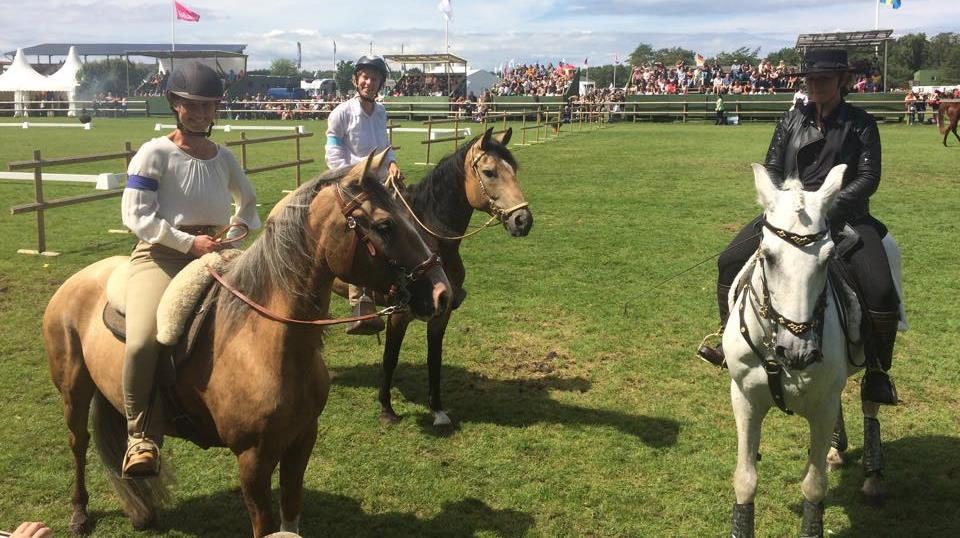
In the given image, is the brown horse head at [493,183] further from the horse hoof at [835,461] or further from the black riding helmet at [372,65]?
the horse hoof at [835,461]

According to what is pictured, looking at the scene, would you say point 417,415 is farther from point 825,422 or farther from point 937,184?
point 937,184

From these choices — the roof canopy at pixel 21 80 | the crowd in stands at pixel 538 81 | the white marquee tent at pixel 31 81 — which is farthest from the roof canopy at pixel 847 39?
the roof canopy at pixel 21 80

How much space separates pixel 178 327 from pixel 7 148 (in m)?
27.3

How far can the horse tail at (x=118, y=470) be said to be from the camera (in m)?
3.98

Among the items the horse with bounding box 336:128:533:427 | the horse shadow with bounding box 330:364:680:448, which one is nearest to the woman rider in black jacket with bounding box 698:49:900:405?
the horse shadow with bounding box 330:364:680:448

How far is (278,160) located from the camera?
2272cm

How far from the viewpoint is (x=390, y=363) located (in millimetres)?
5613

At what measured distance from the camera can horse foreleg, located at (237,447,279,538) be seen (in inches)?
124

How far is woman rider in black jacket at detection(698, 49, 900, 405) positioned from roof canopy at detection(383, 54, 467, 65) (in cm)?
4683

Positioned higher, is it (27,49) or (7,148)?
(27,49)

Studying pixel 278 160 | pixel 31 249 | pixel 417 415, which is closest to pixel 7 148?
pixel 278 160

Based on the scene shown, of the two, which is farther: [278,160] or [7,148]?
[7,148]

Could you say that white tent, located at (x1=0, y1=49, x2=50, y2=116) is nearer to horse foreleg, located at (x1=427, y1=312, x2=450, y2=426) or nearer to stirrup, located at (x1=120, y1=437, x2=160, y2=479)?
horse foreleg, located at (x1=427, y1=312, x2=450, y2=426)

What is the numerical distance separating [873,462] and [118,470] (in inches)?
177
